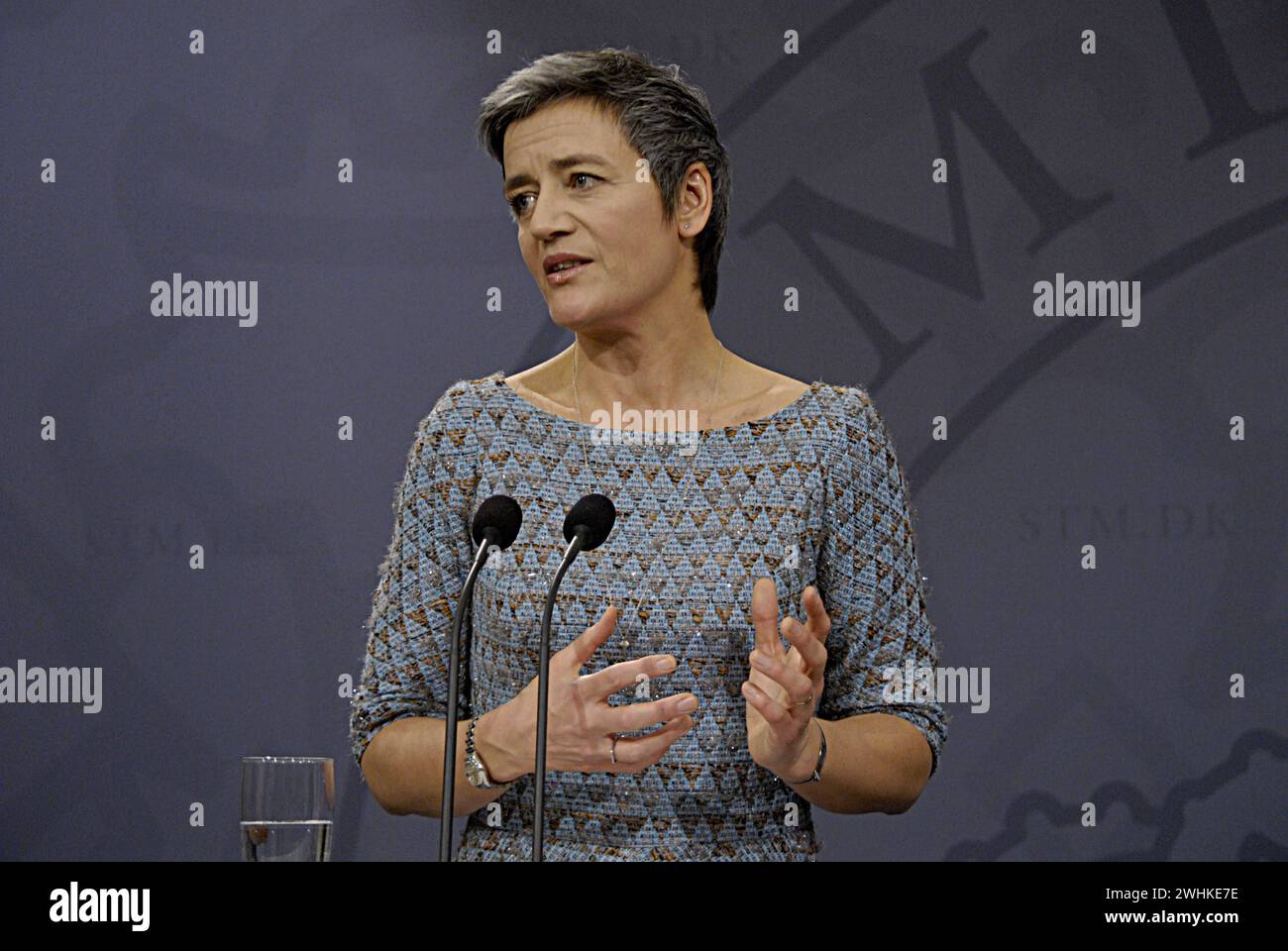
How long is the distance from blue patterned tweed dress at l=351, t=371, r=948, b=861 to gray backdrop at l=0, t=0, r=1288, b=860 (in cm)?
140

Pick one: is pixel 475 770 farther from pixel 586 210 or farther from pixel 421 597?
pixel 586 210

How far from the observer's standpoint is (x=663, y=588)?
1.61 m

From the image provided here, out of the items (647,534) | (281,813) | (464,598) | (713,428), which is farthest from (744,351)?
(464,598)

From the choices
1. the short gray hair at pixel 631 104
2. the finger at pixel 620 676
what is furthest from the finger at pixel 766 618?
the short gray hair at pixel 631 104

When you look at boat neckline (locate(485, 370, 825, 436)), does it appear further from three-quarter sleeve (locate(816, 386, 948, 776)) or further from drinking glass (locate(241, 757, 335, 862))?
drinking glass (locate(241, 757, 335, 862))

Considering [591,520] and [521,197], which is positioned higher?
[521,197]

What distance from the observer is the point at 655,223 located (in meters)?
1.72

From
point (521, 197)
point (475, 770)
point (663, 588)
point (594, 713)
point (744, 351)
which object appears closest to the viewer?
point (594, 713)

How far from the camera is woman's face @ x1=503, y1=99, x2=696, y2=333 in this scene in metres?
1.67

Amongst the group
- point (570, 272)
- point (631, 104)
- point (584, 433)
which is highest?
point (631, 104)

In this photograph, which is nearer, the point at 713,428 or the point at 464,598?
the point at 464,598

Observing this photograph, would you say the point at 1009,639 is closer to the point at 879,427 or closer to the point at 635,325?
the point at 879,427

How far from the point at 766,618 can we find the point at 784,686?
7 centimetres

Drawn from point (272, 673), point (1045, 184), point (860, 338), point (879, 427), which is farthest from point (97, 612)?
point (1045, 184)
